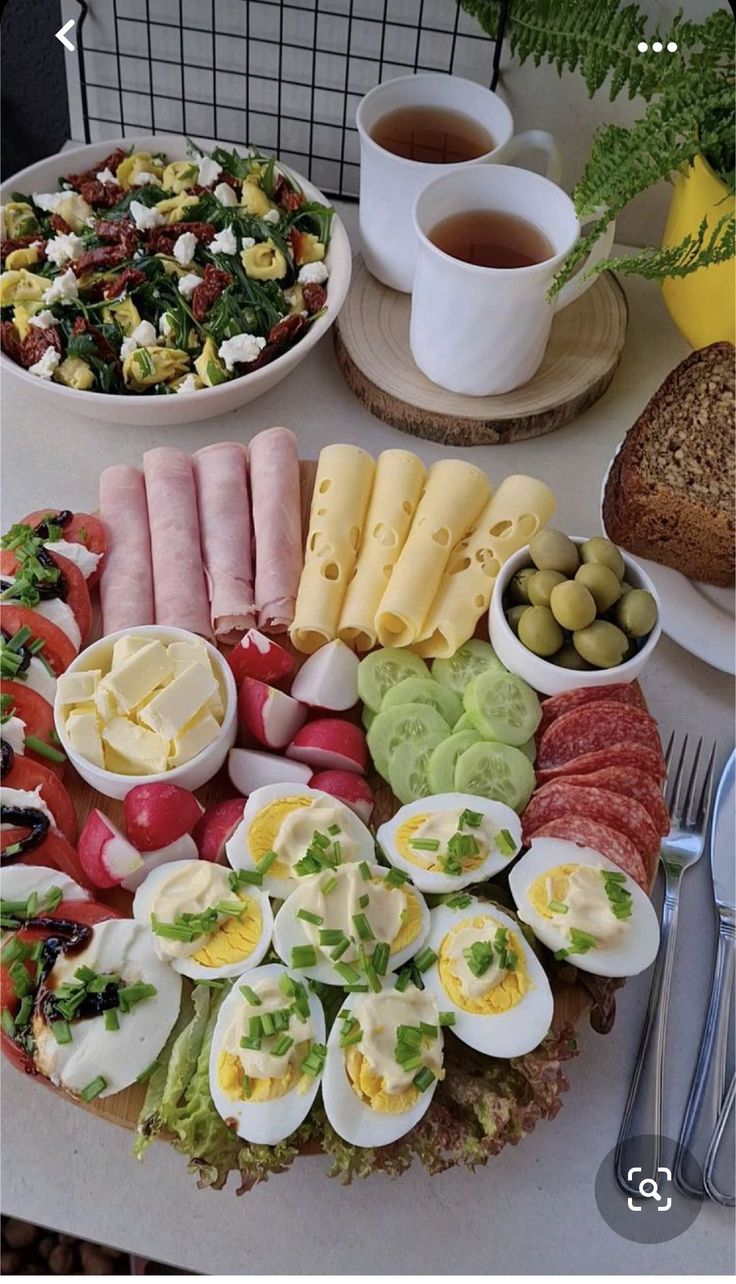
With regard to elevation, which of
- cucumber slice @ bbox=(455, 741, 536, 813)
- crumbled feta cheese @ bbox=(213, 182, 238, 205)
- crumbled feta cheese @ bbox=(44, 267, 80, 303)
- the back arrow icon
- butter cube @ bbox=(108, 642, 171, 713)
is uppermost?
the back arrow icon

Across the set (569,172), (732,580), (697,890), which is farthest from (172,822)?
(569,172)

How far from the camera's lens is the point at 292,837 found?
49.8 inches

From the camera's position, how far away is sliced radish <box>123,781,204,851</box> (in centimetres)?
129

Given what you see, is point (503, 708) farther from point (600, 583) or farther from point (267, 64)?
point (267, 64)

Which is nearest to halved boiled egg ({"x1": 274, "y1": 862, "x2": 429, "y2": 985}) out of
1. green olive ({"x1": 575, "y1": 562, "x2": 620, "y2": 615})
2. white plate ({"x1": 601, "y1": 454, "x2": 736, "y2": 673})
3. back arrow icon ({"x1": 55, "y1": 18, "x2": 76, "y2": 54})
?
green olive ({"x1": 575, "y1": 562, "x2": 620, "y2": 615})

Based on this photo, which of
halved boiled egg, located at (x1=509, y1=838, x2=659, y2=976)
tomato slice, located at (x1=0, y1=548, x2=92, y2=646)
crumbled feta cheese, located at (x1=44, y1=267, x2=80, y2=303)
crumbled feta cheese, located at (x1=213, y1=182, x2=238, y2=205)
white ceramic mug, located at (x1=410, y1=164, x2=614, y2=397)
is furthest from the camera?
crumbled feta cheese, located at (x1=213, y1=182, x2=238, y2=205)

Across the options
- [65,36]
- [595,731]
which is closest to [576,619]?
[595,731]

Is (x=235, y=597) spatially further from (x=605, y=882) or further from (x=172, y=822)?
(x=605, y=882)

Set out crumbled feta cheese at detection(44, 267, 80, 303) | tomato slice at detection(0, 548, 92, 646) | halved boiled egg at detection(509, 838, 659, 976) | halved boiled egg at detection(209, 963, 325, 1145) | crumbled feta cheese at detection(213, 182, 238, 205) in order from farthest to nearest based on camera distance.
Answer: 1. crumbled feta cheese at detection(213, 182, 238, 205)
2. crumbled feta cheese at detection(44, 267, 80, 303)
3. tomato slice at detection(0, 548, 92, 646)
4. halved boiled egg at detection(509, 838, 659, 976)
5. halved boiled egg at detection(209, 963, 325, 1145)

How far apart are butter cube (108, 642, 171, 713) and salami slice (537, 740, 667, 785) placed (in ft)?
1.63

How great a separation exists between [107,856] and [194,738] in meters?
0.17

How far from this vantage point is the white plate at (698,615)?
159 centimetres

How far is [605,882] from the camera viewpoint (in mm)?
1236

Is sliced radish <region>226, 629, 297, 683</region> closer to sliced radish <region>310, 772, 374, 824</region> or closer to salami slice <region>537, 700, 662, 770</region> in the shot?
sliced radish <region>310, 772, 374, 824</region>
